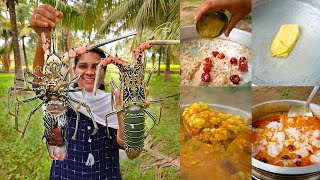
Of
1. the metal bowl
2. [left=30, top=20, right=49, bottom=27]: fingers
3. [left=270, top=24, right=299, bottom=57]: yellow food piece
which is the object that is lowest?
the metal bowl

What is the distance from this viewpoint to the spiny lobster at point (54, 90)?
10.7ft

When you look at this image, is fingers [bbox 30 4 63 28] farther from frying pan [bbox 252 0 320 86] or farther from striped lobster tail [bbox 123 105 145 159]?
frying pan [bbox 252 0 320 86]

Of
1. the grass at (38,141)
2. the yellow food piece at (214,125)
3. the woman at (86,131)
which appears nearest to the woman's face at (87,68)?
the woman at (86,131)

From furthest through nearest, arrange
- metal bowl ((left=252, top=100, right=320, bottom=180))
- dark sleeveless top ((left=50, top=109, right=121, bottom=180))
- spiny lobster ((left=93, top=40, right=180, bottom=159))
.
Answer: dark sleeveless top ((left=50, top=109, right=121, bottom=180)) → spiny lobster ((left=93, top=40, right=180, bottom=159)) → metal bowl ((left=252, top=100, right=320, bottom=180))

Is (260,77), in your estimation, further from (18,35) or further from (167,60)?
(18,35)

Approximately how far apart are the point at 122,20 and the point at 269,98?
1.31 meters

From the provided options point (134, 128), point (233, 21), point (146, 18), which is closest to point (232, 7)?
point (233, 21)

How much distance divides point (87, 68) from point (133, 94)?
425 millimetres

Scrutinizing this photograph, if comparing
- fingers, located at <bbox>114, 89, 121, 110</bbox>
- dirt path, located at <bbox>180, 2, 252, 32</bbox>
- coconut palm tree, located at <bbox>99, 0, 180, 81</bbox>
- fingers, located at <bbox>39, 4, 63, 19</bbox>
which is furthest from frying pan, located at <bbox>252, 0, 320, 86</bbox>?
fingers, located at <bbox>39, 4, 63, 19</bbox>

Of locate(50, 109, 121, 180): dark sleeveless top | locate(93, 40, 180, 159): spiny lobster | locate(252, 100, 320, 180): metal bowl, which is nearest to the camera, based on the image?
locate(252, 100, 320, 180): metal bowl

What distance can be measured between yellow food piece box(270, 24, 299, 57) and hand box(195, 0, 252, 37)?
31 centimetres

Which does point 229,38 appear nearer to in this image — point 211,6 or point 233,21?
point 233,21

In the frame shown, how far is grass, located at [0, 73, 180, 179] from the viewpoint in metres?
3.38

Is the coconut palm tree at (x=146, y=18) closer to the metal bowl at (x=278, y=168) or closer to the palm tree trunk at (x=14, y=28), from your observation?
the palm tree trunk at (x=14, y=28)
